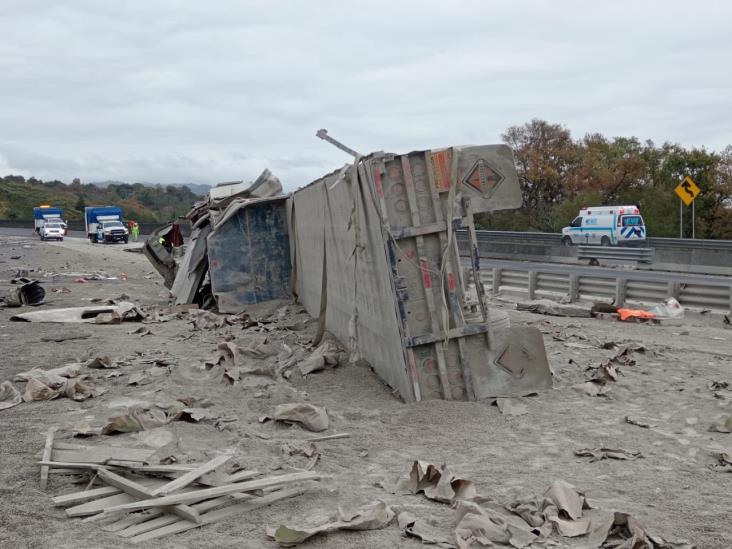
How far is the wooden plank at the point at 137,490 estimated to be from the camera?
16.6 feet

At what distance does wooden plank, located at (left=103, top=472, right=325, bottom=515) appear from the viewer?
5.12 metres

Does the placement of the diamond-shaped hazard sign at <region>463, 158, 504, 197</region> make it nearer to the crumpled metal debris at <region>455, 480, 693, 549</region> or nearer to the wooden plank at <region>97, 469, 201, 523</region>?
the crumpled metal debris at <region>455, 480, 693, 549</region>

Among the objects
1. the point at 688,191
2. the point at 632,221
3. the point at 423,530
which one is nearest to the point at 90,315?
the point at 423,530

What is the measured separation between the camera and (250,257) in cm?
1769

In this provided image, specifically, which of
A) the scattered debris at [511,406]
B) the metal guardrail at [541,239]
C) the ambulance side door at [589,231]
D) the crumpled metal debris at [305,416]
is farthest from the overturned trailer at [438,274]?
the ambulance side door at [589,231]

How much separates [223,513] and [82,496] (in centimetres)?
97

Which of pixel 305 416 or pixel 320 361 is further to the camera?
pixel 320 361

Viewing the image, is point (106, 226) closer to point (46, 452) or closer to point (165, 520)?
point (46, 452)

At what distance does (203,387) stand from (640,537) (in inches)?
225

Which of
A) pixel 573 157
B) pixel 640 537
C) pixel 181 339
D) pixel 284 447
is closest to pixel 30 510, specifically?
pixel 284 447

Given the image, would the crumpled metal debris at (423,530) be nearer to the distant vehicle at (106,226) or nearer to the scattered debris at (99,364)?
the scattered debris at (99,364)

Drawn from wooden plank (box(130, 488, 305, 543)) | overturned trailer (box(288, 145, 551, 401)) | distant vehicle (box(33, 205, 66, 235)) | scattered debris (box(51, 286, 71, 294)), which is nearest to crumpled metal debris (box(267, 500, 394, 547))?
wooden plank (box(130, 488, 305, 543))

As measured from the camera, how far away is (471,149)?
8.55 metres

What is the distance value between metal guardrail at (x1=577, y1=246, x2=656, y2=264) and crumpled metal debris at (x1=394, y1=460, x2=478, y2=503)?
26057 millimetres
